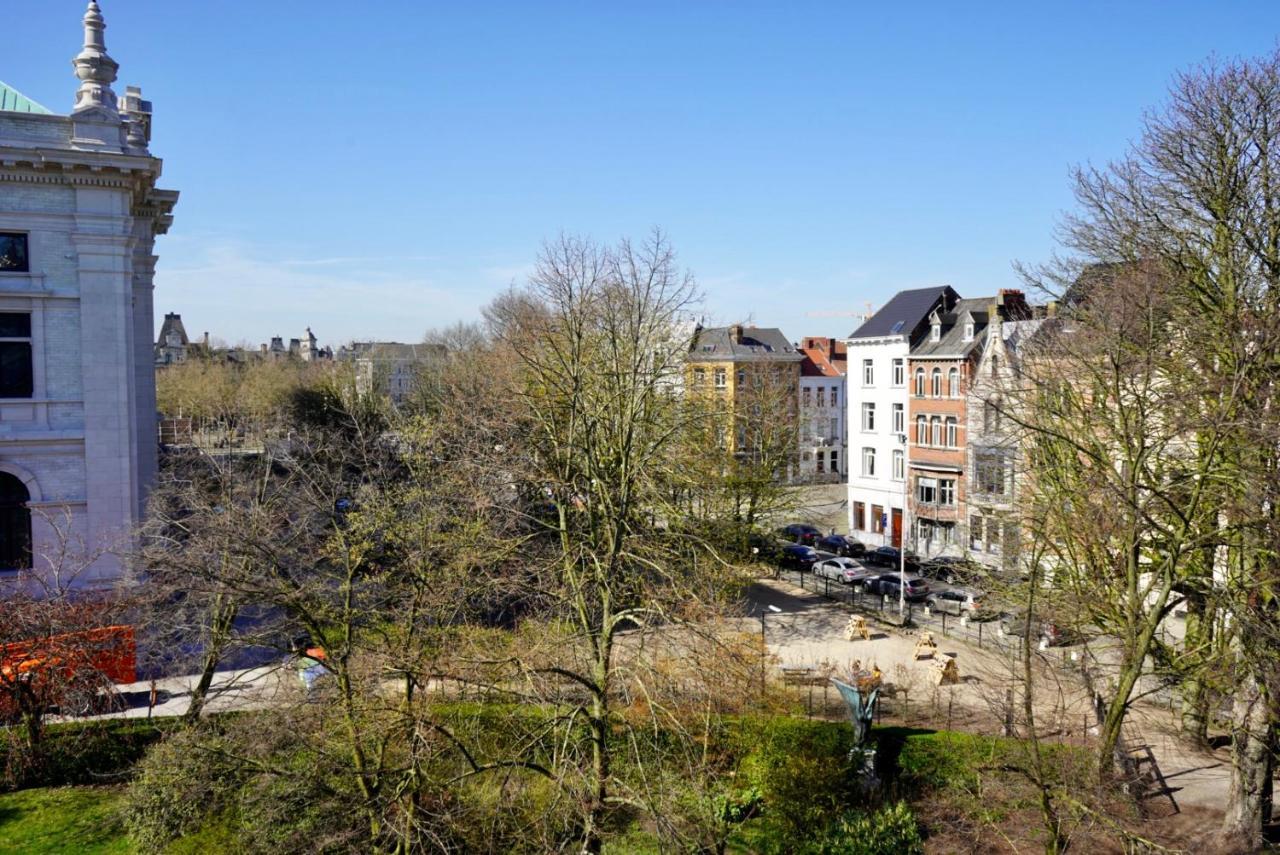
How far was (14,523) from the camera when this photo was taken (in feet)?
82.5

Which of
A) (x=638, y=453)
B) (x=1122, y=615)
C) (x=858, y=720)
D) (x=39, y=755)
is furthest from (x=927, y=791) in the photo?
(x=39, y=755)

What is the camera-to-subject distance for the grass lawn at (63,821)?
608 inches

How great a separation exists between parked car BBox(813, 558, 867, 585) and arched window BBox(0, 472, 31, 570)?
2563 centimetres

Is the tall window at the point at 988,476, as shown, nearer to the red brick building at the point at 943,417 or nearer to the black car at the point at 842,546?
the red brick building at the point at 943,417

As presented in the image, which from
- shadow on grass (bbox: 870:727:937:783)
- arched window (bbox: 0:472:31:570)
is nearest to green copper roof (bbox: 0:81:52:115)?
arched window (bbox: 0:472:31:570)

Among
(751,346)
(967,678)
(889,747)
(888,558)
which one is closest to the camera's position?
(889,747)

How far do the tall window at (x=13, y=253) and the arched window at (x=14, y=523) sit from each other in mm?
5501

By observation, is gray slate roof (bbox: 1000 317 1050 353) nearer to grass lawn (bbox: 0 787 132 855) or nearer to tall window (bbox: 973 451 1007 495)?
tall window (bbox: 973 451 1007 495)

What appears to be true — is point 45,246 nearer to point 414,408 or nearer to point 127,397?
point 127,397

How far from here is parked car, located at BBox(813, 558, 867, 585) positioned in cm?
3552

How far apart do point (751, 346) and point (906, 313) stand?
1943cm

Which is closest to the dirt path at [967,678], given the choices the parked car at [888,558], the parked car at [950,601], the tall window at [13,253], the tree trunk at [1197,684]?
the tree trunk at [1197,684]

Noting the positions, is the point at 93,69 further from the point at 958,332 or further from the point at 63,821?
the point at 958,332

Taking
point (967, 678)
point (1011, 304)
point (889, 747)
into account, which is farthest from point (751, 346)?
point (889, 747)
